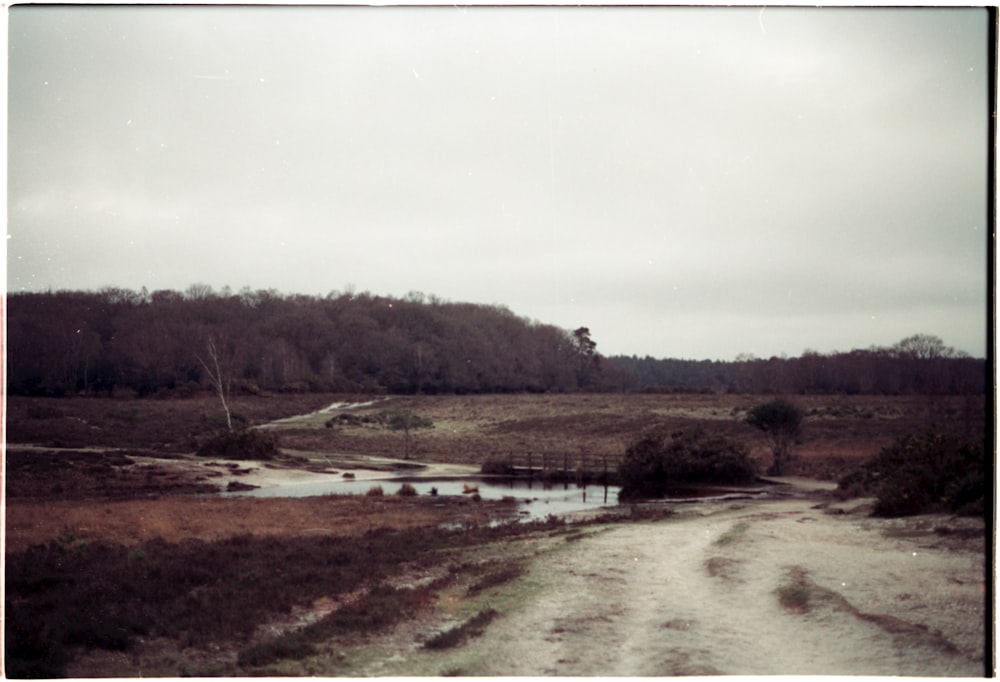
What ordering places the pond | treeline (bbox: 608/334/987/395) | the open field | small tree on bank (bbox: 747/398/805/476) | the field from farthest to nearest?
the pond, small tree on bank (bbox: 747/398/805/476), the open field, treeline (bbox: 608/334/987/395), the field

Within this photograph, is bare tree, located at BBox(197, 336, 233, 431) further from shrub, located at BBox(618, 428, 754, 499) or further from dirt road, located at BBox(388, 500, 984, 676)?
shrub, located at BBox(618, 428, 754, 499)

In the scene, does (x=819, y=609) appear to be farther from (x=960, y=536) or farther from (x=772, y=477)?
(x=772, y=477)

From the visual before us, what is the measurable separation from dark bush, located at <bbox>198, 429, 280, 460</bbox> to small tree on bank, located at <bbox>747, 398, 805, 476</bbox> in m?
17.5

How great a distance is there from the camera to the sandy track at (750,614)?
1081 cm

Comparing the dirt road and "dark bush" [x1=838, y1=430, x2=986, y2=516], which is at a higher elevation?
"dark bush" [x1=838, y1=430, x2=986, y2=516]

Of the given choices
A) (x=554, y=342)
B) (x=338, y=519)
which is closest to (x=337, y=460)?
(x=338, y=519)

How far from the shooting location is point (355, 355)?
24.1 m

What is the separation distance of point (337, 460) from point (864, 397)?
18.5 m

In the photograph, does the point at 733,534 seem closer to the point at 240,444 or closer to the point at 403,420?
the point at 403,420

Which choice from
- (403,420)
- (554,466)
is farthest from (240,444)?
(554,466)

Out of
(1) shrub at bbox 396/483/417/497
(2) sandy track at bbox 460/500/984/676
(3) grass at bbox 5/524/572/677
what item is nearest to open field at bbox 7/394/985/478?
(1) shrub at bbox 396/483/417/497

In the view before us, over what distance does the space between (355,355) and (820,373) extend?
15351mm

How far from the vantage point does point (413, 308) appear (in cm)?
→ 2317

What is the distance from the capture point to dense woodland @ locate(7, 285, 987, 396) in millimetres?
18828
